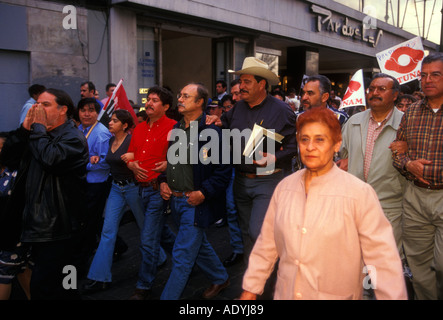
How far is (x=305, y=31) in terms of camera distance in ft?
57.4

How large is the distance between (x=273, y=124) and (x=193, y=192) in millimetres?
1098

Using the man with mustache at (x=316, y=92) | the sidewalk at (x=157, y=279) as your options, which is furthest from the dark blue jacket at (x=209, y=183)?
the man with mustache at (x=316, y=92)

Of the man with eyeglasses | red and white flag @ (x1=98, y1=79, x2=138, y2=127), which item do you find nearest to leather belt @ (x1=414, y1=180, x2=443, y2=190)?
the man with eyeglasses

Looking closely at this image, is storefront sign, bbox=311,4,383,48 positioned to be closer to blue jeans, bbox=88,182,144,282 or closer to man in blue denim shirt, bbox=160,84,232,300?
man in blue denim shirt, bbox=160,84,232,300

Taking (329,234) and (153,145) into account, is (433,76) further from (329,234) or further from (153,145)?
(153,145)

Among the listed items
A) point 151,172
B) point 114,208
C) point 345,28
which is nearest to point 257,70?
point 151,172

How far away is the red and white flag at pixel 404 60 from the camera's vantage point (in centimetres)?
745

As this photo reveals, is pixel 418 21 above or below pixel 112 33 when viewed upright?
above

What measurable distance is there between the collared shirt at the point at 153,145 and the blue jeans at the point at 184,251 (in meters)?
0.54

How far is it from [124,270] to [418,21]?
30.5 m

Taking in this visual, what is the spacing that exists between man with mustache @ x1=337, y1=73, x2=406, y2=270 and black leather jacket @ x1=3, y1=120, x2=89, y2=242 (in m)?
2.64

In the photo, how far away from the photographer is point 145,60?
1203 cm
